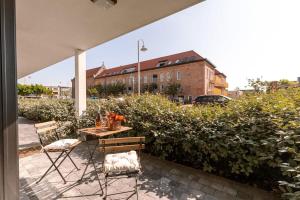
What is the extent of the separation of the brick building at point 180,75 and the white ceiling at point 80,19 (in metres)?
16.2

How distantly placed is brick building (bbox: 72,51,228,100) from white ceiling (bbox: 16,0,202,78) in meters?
16.2

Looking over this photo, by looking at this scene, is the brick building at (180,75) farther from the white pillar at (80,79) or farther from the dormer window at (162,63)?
the white pillar at (80,79)

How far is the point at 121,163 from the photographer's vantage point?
73.2 inches

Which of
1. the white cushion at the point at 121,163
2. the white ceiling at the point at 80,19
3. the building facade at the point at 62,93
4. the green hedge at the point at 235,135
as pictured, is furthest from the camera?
the building facade at the point at 62,93

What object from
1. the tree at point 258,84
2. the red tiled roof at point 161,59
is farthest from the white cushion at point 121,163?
the red tiled roof at point 161,59

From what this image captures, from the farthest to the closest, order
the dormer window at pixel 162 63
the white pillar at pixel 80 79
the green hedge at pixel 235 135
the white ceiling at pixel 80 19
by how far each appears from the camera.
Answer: the dormer window at pixel 162 63
the white pillar at pixel 80 79
the white ceiling at pixel 80 19
the green hedge at pixel 235 135

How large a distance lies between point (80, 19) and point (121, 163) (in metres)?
2.23

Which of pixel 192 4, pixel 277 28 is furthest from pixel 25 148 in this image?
pixel 277 28

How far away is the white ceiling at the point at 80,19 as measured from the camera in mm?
2215

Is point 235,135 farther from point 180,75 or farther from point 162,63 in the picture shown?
point 162,63

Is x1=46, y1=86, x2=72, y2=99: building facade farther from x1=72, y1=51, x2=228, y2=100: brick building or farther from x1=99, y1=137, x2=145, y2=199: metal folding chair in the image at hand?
x1=72, y1=51, x2=228, y2=100: brick building

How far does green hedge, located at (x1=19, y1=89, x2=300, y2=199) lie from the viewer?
1.94 meters

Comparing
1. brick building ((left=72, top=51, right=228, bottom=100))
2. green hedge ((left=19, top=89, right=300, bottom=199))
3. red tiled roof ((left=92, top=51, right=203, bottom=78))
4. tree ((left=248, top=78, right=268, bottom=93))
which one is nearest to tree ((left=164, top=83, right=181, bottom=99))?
brick building ((left=72, top=51, right=228, bottom=100))

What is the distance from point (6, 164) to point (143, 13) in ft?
7.48
